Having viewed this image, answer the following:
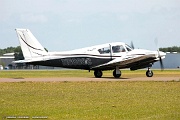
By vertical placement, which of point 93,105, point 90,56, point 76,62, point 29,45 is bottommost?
point 93,105

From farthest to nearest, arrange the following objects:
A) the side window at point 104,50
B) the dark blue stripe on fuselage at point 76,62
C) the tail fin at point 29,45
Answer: the side window at point 104,50
the tail fin at point 29,45
the dark blue stripe on fuselage at point 76,62

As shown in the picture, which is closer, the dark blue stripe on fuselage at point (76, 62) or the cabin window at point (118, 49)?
the dark blue stripe on fuselage at point (76, 62)

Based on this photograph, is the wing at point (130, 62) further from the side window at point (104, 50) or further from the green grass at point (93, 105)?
the green grass at point (93, 105)

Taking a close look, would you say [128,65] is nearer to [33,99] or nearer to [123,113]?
[33,99]

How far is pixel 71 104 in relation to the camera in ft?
67.4

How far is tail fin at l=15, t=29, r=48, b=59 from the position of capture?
4431 centimetres

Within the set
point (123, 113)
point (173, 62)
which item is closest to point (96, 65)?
point (123, 113)

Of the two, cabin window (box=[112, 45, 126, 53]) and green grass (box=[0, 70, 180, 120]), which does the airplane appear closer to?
cabin window (box=[112, 45, 126, 53])

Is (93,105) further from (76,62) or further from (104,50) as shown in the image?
(104,50)

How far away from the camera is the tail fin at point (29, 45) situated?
145 ft

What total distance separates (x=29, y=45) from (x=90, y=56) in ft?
19.7

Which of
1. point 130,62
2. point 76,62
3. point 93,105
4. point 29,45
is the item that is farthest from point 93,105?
point 29,45

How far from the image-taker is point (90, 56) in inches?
1784

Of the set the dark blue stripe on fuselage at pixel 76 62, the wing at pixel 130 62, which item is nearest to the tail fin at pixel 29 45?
the dark blue stripe on fuselage at pixel 76 62
